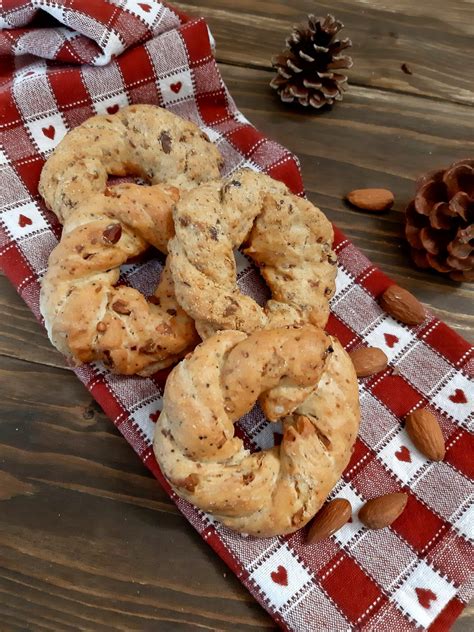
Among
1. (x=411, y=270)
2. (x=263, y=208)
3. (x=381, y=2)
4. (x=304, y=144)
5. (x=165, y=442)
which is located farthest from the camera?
(x=381, y=2)

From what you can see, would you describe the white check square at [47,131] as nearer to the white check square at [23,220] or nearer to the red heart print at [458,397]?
the white check square at [23,220]

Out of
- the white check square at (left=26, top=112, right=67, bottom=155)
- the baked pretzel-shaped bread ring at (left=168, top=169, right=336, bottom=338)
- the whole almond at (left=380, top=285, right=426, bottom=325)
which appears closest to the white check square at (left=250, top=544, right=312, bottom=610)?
the baked pretzel-shaped bread ring at (left=168, top=169, right=336, bottom=338)

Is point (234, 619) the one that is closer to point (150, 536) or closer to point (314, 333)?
point (150, 536)

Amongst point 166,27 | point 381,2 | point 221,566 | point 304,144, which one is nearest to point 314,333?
point 221,566

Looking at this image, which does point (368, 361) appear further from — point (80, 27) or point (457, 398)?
point (80, 27)

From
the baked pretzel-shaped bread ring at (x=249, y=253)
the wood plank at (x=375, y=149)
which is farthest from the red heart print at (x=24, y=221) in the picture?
the wood plank at (x=375, y=149)

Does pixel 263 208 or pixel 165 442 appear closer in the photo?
pixel 165 442

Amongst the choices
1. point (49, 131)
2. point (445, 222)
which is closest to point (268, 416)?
point (445, 222)
